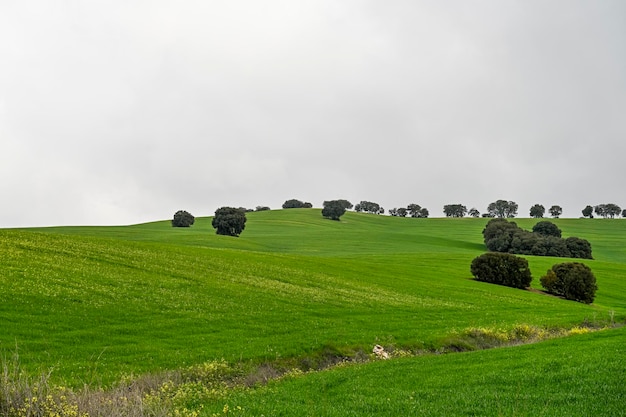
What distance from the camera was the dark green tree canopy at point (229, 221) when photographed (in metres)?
Result: 118

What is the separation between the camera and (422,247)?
115625mm

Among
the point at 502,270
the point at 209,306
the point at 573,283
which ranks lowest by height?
the point at 573,283

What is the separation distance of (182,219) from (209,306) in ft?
402

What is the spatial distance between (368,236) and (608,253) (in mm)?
55441

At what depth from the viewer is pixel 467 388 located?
51.3 ft

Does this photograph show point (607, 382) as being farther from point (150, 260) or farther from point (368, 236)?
point (368, 236)

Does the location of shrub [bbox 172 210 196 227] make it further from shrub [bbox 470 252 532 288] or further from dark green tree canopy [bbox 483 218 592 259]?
shrub [bbox 470 252 532 288]

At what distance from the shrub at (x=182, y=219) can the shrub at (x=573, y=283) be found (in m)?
110

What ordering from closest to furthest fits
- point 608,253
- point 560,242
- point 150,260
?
point 150,260 → point 560,242 → point 608,253

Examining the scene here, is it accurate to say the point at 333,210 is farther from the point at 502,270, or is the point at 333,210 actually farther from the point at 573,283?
the point at 573,283

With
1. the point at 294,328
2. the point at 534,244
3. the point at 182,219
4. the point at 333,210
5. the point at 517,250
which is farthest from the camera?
the point at 333,210

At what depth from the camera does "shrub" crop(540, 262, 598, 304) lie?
58.6m

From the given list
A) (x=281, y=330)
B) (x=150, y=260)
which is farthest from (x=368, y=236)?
(x=281, y=330)

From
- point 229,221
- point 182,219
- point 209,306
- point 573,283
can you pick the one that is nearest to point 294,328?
point 209,306
